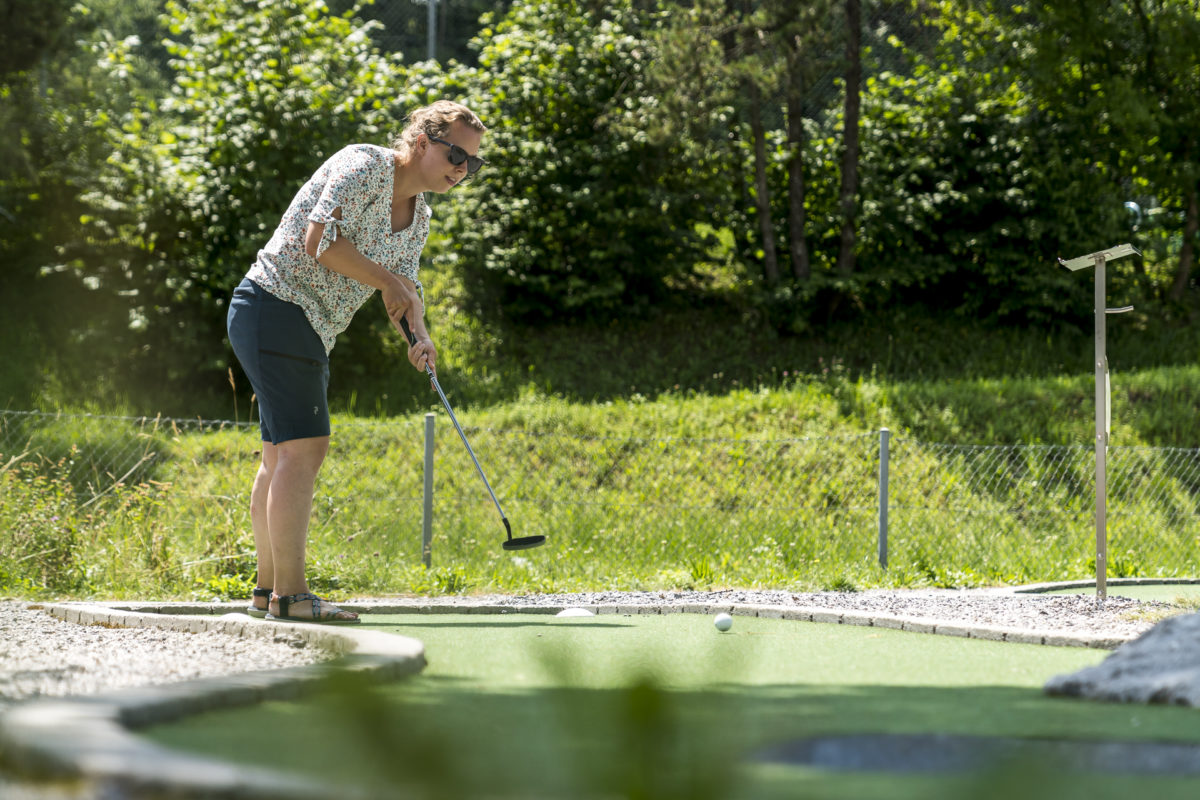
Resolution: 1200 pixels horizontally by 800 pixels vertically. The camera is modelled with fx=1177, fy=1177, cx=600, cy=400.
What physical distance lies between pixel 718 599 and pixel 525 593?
122 centimetres

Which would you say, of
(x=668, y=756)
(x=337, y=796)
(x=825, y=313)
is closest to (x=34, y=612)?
(x=337, y=796)

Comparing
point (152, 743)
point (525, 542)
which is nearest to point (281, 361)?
point (525, 542)

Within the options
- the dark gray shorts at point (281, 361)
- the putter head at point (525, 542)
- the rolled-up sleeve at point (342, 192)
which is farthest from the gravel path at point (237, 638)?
the rolled-up sleeve at point (342, 192)

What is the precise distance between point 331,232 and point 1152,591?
4.70 m

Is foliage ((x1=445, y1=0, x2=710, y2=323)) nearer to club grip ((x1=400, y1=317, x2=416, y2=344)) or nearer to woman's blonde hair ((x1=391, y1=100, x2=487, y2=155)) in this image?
club grip ((x1=400, y1=317, x2=416, y2=344))

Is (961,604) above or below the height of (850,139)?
below

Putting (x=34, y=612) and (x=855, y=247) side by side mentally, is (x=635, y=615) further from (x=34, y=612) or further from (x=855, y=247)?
(x=855, y=247)

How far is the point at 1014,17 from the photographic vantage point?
15070 millimetres

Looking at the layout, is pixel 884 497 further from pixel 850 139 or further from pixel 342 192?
pixel 850 139

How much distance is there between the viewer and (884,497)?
7488 mm

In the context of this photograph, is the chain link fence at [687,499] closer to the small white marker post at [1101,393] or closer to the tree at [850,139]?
the small white marker post at [1101,393]

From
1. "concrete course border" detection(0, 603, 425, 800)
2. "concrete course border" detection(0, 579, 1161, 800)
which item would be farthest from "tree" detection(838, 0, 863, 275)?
"concrete course border" detection(0, 603, 425, 800)

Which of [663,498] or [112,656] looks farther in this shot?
[663,498]

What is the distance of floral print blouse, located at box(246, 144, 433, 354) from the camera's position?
395cm
